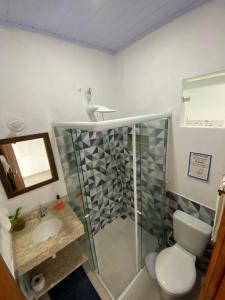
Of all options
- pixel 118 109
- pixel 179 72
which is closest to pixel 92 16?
pixel 179 72

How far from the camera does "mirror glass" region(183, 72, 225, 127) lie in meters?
1.29

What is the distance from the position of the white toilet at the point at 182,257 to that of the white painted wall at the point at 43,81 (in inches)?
55.0

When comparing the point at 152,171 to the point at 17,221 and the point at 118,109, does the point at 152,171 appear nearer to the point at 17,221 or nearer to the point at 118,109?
the point at 118,109

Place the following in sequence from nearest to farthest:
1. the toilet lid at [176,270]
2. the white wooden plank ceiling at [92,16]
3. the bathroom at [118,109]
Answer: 1. the white wooden plank ceiling at [92,16]
2. the bathroom at [118,109]
3. the toilet lid at [176,270]

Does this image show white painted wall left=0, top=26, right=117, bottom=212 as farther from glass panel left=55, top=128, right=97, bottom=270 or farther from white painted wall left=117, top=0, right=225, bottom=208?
white painted wall left=117, top=0, right=225, bottom=208

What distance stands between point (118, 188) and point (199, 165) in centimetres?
133

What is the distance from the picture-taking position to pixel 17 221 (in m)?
1.41

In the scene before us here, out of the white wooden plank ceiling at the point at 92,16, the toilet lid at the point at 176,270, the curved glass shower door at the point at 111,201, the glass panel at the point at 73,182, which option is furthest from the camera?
the curved glass shower door at the point at 111,201

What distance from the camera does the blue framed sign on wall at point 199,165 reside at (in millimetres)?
1324

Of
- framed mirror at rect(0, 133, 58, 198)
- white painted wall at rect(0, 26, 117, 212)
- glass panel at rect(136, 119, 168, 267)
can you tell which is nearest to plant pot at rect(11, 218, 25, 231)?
white painted wall at rect(0, 26, 117, 212)

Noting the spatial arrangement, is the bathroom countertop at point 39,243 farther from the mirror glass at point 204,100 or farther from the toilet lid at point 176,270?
the mirror glass at point 204,100

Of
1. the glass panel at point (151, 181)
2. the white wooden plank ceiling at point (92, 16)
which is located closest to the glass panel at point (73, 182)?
the glass panel at point (151, 181)

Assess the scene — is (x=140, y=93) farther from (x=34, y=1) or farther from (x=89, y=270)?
(x=89, y=270)

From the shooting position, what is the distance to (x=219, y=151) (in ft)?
4.03
